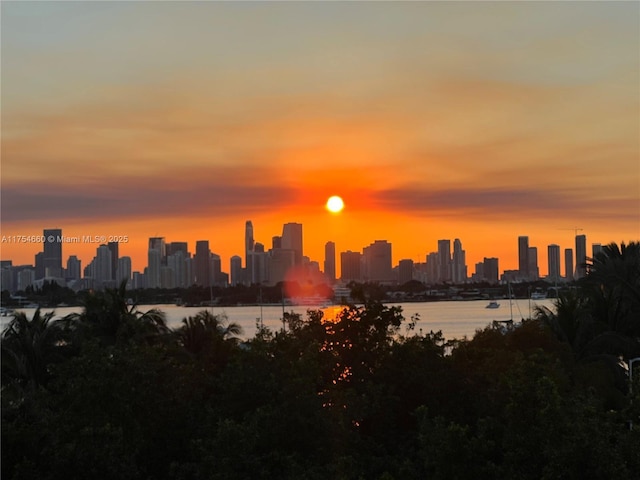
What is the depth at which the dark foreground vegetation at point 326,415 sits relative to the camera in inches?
514

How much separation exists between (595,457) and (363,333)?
8.77 m

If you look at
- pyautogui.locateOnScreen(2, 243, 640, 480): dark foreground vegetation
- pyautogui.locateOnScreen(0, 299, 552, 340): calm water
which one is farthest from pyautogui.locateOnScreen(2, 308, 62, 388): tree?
pyautogui.locateOnScreen(0, 299, 552, 340): calm water

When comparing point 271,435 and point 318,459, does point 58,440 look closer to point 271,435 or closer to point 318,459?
point 271,435

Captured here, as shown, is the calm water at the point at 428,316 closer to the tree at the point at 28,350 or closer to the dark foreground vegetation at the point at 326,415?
the tree at the point at 28,350

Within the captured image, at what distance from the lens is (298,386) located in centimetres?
1529

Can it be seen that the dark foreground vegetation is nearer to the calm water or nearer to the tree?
the tree

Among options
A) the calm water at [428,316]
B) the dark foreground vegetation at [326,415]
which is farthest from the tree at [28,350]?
the calm water at [428,316]

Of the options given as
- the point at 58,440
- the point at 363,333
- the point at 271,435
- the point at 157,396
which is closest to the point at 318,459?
the point at 271,435

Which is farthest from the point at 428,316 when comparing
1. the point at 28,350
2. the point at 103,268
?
the point at 28,350

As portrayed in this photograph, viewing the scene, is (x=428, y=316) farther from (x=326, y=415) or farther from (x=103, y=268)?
(x=326, y=415)

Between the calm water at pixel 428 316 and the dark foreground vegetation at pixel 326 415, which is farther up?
the dark foreground vegetation at pixel 326 415

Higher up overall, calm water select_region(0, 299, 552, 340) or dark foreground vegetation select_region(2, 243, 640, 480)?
dark foreground vegetation select_region(2, 243, 640, 480)

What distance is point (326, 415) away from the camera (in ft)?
49.6

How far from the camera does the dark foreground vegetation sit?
42.8ft
